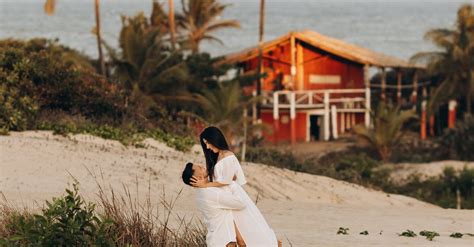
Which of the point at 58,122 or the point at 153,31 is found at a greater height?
the point at 153,31

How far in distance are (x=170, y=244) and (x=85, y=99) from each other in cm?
1900

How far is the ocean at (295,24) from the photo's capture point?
12025 centimetres

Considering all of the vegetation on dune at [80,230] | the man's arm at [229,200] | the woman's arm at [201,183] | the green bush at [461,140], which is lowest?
the green bush at [461,140]

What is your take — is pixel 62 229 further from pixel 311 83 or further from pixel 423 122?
pixel 311 83

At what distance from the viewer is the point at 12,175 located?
19156 millimetres

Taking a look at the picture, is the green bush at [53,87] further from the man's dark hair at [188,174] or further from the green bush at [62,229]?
the man's dark hair at [188,174]

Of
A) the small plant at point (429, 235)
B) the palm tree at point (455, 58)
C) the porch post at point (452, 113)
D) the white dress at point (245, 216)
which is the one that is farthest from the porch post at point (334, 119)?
the white dress at point (245, 216)

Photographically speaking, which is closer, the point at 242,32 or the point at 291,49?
the point at 291,49

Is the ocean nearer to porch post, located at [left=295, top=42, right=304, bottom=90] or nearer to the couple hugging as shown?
porch post, located at [left=295, top=42, right=304, bottom=90]

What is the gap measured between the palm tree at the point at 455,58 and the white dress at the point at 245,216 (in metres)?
35.9

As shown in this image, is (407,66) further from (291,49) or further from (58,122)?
(58,122)

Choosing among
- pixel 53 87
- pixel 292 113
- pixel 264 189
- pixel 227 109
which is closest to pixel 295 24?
pixel 292 113

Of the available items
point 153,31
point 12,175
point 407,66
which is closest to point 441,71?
point 407,66

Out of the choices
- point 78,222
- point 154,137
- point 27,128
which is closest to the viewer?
point 78,222
